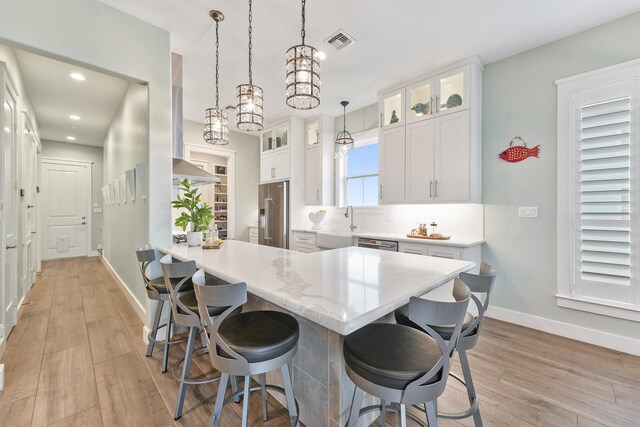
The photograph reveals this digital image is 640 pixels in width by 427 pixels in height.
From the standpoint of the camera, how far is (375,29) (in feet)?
8.66

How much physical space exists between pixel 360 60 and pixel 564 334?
354cm

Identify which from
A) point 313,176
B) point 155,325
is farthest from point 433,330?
point 313,176

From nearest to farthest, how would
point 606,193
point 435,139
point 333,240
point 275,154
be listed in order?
point 606,193 < point 435,139 < point 333,240 < point 275,154

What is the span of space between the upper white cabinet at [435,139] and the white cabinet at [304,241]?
4.41ft

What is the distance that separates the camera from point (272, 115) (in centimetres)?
501

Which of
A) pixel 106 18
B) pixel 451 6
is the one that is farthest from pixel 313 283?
pixel 106 18

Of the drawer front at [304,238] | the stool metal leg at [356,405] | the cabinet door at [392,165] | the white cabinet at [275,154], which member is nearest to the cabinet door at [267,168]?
the white cabinet at [275,154]

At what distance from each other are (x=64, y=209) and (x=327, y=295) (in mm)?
8167

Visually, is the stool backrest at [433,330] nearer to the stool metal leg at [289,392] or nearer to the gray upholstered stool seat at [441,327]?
the gray upholstered stool seat at [441,327]

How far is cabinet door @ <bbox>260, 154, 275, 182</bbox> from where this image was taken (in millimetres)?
5348

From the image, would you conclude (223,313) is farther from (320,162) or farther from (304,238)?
(320,162)

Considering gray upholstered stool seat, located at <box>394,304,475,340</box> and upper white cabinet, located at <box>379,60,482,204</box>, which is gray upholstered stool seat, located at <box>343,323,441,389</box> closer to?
gray upholstered stool seat, located at <box>394,304,475,340</box>

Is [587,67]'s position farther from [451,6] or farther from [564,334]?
[564,334]

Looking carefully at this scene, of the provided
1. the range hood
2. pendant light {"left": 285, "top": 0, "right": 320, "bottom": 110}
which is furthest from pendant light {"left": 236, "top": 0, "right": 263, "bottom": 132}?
the range hood
